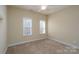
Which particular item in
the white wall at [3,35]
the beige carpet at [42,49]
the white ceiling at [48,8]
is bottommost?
the beige carpet at [42,49]

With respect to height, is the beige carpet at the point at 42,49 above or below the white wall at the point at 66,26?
below

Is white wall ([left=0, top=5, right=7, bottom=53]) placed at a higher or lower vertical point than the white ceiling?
lower

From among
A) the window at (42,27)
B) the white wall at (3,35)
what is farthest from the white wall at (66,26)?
the white wall at (3,35)

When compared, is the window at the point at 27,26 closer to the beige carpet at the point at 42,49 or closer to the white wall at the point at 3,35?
the beige carpet at the point at 42,49

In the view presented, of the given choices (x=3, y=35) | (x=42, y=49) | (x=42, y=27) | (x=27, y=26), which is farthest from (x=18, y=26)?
(x=42, y=49)

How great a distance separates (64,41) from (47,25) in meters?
0.40

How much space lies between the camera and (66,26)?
1354 millimetres

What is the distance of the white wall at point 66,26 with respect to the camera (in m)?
1.31

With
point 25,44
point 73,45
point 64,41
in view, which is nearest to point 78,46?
point 73,45

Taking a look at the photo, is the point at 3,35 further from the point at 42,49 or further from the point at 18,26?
the point at 42,49

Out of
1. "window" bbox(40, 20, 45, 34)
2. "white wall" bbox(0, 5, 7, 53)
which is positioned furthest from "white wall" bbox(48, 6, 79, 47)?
"white wall" bbox(0, 5, 7, 53)

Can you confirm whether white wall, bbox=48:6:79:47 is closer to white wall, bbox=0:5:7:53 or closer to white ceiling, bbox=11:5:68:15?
white ceiling, bbox=11:5:68:15

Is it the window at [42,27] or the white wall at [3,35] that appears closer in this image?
the white wall at [3,35]

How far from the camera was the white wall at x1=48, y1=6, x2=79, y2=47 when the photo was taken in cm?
131
